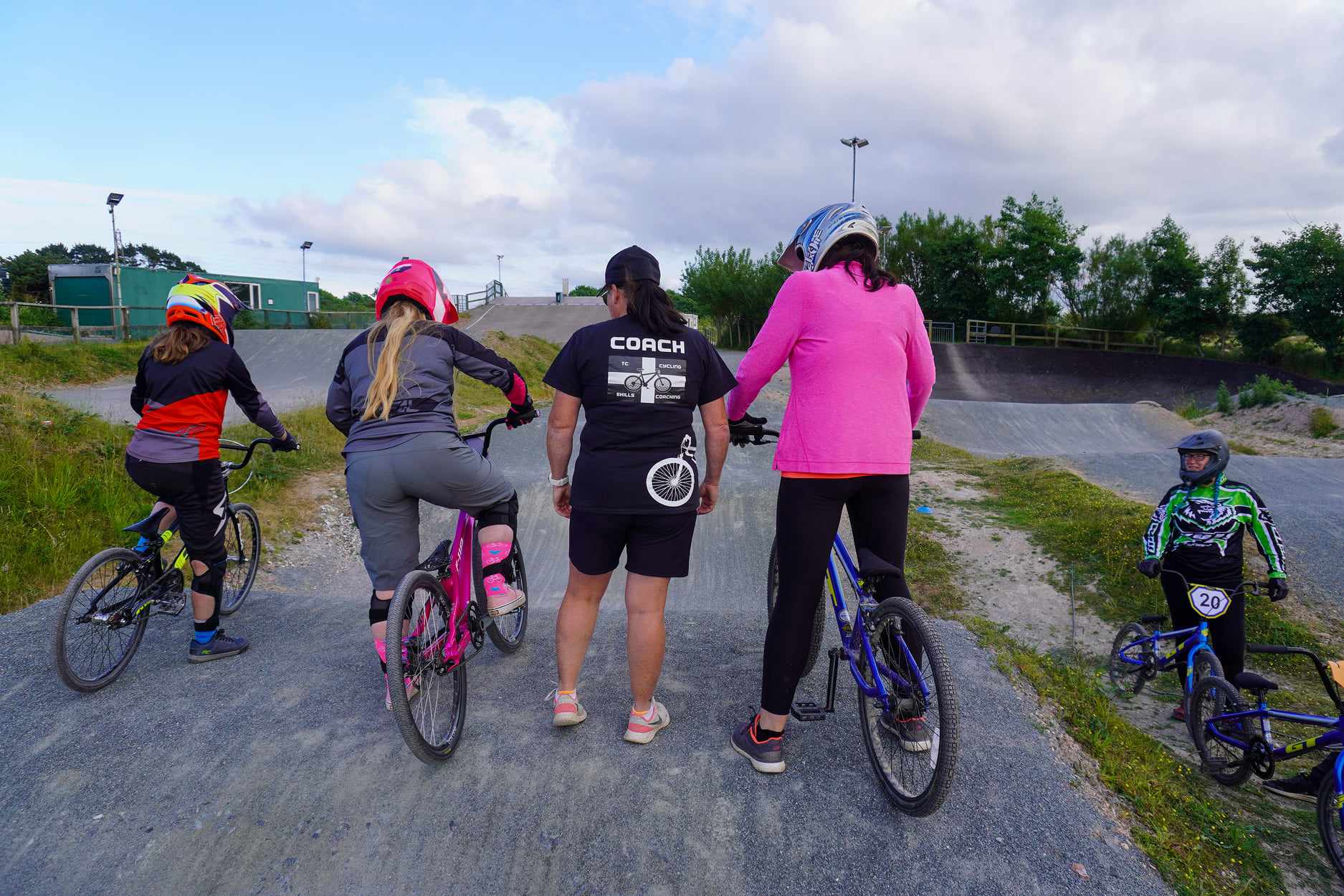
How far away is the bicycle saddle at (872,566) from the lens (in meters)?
2.74

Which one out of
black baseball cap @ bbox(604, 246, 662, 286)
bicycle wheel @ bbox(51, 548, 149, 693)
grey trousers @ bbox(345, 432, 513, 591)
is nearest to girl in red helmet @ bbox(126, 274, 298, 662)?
bicycle wheel @ bbox(51, 548, 149, 693)

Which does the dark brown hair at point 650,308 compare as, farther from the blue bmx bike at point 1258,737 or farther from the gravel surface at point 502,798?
the blue bmx bike at point 1258,737

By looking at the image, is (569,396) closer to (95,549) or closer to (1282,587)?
(1282,587)

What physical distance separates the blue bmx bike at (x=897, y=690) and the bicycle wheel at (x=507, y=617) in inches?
61.9

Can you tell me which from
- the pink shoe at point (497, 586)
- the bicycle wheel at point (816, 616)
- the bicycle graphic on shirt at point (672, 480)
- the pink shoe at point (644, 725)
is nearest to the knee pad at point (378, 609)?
the pink shoe at point (497, 586)

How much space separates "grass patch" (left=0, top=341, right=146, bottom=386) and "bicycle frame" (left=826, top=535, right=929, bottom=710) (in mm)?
18644

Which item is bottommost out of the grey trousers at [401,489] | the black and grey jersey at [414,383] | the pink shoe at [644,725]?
the pink shoe at [644,725]

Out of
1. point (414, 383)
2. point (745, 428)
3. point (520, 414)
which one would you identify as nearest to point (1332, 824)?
point (745, 428)

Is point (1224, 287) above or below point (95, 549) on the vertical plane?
above

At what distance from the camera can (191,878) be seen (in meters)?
2.43

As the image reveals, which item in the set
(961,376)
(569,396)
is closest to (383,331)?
(569,396)

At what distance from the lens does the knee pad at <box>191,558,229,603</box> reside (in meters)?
4.04

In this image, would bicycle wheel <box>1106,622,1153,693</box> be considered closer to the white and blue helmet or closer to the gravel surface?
the gravel surface

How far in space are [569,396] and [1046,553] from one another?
23.4ft
